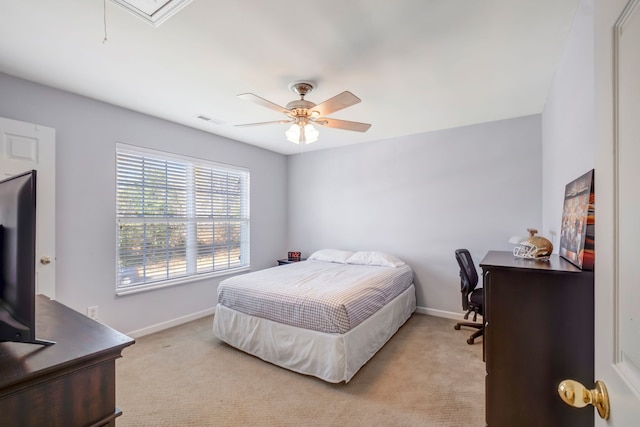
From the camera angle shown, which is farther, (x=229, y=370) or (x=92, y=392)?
(x=229, y=370)

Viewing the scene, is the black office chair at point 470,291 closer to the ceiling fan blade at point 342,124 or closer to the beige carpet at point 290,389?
the beige carpet at point 290,389

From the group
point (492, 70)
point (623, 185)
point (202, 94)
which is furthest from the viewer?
point (202, 94)

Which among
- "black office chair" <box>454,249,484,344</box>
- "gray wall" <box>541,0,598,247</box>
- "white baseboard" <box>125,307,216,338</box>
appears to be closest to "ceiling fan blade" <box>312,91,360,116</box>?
"gray wall" <box>541,0,598,247</box>

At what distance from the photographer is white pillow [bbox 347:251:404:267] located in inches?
153

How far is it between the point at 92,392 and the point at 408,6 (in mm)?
2228

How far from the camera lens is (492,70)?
2312mm

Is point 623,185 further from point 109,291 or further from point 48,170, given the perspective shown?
point 109,291

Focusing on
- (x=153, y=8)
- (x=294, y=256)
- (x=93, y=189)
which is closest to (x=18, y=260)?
(x=153, y=8)

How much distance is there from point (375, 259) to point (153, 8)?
3.40 m

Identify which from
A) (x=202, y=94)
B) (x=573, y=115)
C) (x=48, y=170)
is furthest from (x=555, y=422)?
(x=48, y=170)

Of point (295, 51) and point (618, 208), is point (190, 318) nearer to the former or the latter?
point (295, 51)

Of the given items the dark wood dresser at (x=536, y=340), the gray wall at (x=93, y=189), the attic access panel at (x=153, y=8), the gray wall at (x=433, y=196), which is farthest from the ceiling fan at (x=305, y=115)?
the gray wall at (x=93, y=189)

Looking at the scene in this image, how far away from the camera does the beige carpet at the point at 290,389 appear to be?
1.93 meters

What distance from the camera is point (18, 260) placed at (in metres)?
0.90
